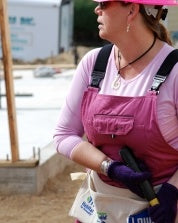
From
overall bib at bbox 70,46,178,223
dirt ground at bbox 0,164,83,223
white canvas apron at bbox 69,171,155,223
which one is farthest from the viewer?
dirt ground at bbox 0,164,83,223

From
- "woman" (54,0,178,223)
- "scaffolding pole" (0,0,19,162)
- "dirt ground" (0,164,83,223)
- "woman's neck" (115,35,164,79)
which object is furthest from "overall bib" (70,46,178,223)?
"scaffolding pole" (0,0,19,162)

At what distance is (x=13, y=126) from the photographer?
6410mm

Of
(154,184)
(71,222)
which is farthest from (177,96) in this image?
(71,222)

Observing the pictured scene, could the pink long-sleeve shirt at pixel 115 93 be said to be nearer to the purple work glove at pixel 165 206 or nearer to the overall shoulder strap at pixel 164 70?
the overall shoulder strap at pixel 164 70

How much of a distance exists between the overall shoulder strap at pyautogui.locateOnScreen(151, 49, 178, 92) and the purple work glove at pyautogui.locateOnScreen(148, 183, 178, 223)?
38 centimetres

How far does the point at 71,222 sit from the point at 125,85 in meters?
3.15

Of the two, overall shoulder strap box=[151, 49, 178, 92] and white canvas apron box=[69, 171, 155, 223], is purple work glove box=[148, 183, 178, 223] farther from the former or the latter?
overall shoulder strap box=[151, 49, 178, 92]

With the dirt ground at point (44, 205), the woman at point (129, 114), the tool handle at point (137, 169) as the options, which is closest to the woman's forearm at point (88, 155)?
the woman at point (129, 114)

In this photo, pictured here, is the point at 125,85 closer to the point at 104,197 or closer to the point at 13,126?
the point at 104,197

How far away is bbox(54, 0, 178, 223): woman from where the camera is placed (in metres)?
2.85

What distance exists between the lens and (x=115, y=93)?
9.64 feet

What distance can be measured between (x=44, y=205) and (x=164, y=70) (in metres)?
3.71

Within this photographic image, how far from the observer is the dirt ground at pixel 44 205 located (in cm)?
607

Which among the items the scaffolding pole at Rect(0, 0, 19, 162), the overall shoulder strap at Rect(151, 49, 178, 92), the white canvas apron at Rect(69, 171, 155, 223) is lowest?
the scaffolding pole at Rect(0, 0, 19, 162)
